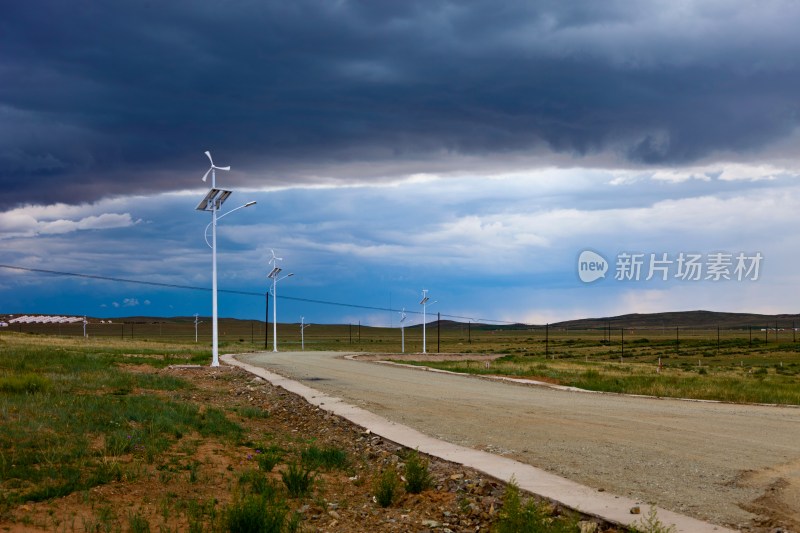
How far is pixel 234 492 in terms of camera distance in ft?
30.5

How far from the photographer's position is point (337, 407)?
60.3ft

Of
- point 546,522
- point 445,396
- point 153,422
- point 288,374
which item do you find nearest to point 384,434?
point 153,422

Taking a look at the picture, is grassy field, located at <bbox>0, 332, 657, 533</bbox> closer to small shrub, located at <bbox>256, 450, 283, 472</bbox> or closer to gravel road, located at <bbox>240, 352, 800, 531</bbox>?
small shrub, located at <bbox>256, 450, 283, 472</bbox>

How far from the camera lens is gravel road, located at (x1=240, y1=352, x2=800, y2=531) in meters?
9.30

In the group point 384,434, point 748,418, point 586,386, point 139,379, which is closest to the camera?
point 384,434

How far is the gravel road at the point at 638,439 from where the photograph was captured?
9.30 m

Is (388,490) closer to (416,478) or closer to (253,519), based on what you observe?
(416,478)

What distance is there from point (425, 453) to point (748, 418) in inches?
373

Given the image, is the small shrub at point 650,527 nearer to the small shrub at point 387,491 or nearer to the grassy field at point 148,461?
the grassy field at point 148,461

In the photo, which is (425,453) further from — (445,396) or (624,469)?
(445,396)

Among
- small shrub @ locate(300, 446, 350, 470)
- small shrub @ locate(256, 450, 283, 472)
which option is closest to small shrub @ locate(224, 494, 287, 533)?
small shrub @ locate(256, 450, 283, 472)

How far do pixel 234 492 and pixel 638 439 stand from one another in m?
7.76

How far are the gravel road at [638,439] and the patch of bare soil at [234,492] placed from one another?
5.19ft

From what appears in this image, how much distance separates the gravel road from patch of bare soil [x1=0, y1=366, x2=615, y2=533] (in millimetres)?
1583
